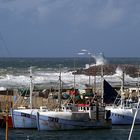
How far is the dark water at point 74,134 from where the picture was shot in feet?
191

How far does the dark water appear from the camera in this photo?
58312 millimetres

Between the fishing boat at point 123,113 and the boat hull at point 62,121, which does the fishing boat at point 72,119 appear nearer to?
the boat hull at point 62,121

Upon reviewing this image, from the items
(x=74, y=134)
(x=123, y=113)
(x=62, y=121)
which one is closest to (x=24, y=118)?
(x=62, y=121)

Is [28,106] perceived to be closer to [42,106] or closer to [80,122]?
[42,106]

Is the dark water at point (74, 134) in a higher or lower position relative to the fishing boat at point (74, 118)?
lower

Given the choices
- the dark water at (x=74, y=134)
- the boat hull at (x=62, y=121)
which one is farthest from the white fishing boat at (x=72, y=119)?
the dark water at (x=74, y=134)

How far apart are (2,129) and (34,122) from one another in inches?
125

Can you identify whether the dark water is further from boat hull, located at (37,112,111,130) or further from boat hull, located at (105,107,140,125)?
boat hull, located at (105,107,140,125)

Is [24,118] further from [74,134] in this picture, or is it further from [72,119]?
[74,134]

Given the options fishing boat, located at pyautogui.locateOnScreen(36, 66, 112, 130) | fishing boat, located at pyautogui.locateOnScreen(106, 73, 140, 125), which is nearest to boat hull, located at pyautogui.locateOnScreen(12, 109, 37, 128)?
fishing boat, located at pyautogui.locateOnScreen(36, 66, 112, 130)

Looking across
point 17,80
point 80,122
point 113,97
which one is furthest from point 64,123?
point 17,80

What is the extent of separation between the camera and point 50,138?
2291 inches

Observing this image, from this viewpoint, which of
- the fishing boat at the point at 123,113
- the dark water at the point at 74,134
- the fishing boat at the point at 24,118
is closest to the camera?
the dark water at the point at 74,134

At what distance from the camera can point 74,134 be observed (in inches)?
2406
